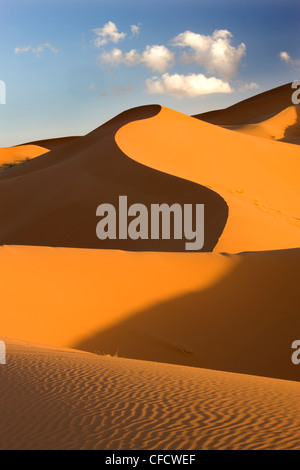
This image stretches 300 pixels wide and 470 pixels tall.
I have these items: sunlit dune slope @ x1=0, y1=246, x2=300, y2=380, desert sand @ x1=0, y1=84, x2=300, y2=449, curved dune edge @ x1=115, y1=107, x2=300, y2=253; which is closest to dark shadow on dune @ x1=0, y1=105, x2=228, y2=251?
desert sand @ x1=0, y1=84, x2=300, y2=449

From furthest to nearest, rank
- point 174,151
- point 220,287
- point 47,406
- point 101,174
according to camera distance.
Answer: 1. point 174,151
2. point 101,174
3. point 220,287
4. point 47,406

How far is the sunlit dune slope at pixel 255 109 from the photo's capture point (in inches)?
2336

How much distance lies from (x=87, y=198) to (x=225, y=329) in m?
12.5

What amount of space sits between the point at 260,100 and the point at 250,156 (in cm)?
3998

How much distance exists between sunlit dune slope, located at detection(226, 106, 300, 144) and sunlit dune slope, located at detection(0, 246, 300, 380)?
3453 centimetres

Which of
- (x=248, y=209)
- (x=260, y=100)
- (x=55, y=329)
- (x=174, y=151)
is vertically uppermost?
(x=260, y=100)

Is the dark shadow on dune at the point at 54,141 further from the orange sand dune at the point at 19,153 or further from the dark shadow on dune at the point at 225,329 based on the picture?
the dark shadow on dune at the point at 225,329

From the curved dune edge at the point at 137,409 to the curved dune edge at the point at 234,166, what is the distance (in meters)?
11.0

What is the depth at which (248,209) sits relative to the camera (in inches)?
719

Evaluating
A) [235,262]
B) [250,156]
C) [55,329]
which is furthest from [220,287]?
[250,156]

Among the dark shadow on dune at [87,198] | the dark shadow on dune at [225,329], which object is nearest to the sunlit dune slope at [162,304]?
the dark shadow on dune at [225,329]

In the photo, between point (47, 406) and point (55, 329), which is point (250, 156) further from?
point (47, 406)

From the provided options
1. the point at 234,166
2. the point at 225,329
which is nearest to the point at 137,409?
the point at 225,329

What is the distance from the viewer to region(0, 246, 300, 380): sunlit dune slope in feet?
27.6
